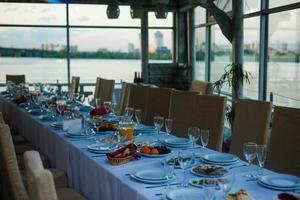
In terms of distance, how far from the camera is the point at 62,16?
32.0 feet

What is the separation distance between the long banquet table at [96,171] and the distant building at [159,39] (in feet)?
21.8

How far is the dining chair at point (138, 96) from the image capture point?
15.9 feet

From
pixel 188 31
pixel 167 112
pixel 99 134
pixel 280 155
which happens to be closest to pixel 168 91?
pixel 167 112

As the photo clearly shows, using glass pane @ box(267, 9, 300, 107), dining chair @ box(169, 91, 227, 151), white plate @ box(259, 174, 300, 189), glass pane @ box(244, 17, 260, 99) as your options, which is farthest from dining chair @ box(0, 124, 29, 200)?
glass pane @ box(244, 17, 260, 99)

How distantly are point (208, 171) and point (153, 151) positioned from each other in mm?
504

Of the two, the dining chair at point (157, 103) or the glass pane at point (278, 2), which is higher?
the glass pane at point (278, 2)

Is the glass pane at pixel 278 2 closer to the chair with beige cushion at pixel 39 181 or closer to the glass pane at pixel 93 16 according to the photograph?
the glass pane at pixel 93 16

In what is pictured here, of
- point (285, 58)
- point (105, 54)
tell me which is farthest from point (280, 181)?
point (105, 54)

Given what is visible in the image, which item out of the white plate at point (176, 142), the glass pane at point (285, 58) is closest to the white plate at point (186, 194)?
the white plate at point (176, 142)

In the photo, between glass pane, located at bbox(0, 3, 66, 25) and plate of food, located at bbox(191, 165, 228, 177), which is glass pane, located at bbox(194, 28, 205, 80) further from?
plate of food, located at bbox(191, 165, 228, 177)

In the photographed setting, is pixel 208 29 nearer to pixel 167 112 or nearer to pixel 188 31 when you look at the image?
pixel 188 31

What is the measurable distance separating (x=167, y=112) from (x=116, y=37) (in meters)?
6.33

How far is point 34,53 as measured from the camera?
1009cm

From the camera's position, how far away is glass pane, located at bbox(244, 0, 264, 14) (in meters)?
6.83
